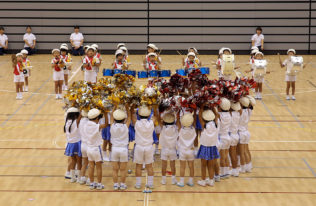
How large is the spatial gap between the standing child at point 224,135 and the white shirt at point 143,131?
4.93 feet

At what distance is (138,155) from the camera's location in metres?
9.31

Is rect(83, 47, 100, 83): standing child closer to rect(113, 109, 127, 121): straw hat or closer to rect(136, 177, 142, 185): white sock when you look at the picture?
rect(113, 109, 127, 121): straw hat

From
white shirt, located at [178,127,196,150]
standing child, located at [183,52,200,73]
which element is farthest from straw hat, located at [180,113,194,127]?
standing child, located at [183,52,200,73]

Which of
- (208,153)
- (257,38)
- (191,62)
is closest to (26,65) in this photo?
(191,62)

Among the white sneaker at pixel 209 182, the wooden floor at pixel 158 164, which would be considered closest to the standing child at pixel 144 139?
the wooden floor at pixel 158 164

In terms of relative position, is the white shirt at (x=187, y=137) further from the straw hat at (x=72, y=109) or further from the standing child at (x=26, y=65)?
the standing child at (x=26, y=65)

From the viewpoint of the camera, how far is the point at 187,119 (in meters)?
9.23

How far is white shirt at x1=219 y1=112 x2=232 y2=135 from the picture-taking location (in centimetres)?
973

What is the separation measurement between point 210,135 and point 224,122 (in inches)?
24.0

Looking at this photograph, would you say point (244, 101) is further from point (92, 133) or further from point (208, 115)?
point (92, 133)

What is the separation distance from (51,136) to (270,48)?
14.7 metres

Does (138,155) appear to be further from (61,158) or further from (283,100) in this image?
(283,100)

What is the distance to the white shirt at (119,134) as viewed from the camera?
9156mm

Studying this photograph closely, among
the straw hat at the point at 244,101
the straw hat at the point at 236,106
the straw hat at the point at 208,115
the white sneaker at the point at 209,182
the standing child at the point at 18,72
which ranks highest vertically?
the standing child at the point at 18,72
